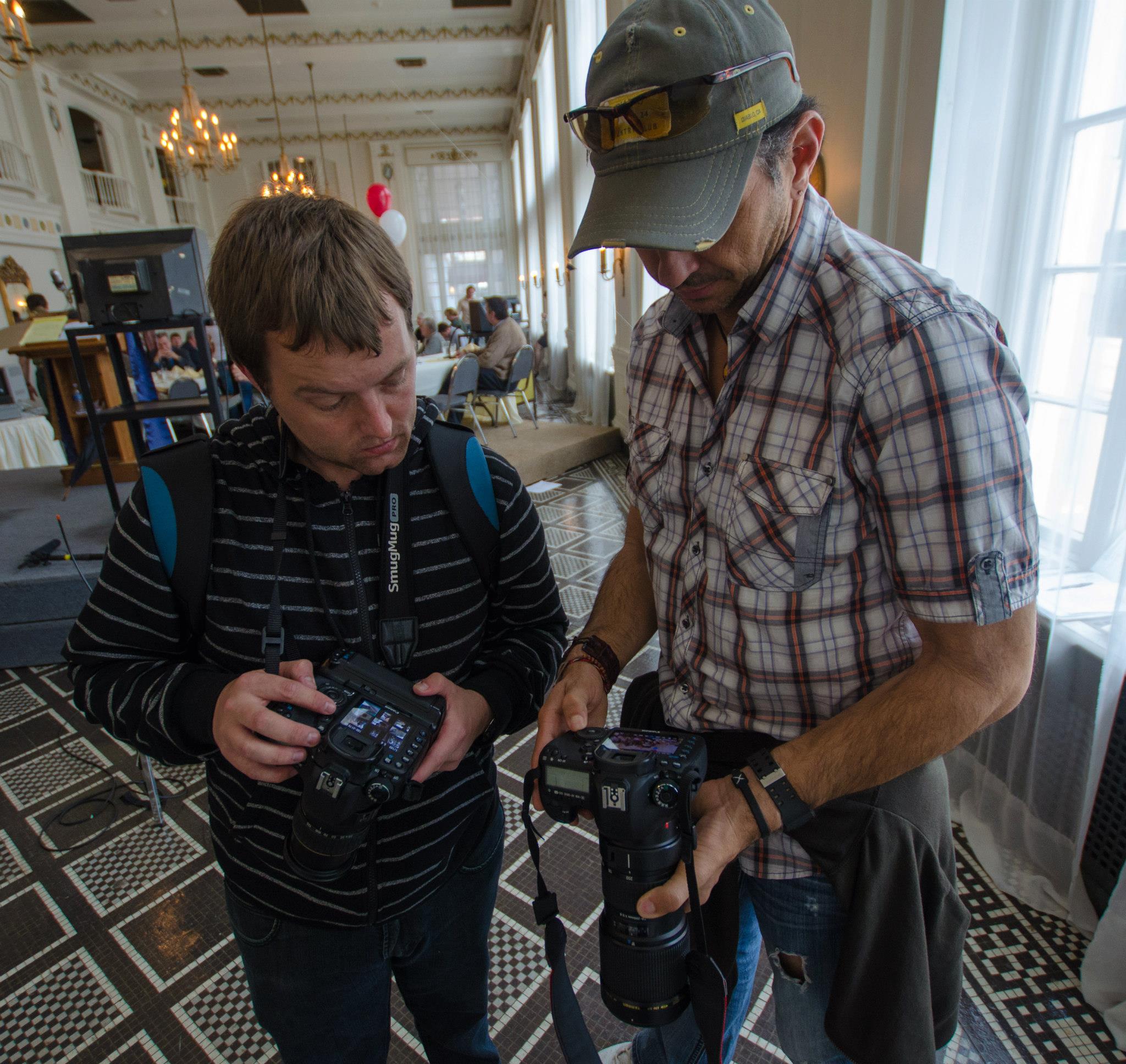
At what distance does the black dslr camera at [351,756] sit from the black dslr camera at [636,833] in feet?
0.49

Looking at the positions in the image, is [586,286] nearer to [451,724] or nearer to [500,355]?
[500,355]

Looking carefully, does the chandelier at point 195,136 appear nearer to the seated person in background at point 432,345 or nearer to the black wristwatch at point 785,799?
the seated person in background at point 432,345

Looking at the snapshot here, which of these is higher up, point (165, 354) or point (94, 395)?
point (165, 354)

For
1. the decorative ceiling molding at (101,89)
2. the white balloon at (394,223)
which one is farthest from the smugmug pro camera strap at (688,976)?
the decorative ceiling molding at (101,89)

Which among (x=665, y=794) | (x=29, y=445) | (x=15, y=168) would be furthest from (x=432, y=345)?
(x=665, y=794)

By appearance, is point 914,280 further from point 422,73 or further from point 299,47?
point 422,73

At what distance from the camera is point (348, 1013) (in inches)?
34.2

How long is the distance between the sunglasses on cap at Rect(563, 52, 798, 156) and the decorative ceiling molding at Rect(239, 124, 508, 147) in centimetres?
1662

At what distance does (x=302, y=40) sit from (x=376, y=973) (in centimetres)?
1175

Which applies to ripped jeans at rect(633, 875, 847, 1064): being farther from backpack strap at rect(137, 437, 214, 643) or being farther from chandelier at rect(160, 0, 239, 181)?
chandelier at rect(160, 0, 239, 181)

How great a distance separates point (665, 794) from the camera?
66 cm

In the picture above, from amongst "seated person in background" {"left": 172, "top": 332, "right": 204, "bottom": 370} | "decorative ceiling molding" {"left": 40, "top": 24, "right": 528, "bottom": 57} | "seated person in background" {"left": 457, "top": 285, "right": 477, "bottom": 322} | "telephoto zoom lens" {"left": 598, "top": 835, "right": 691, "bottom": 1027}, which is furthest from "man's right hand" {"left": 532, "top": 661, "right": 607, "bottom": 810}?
"seated person in background" {"left": 457, "top": 285, "right": 477, "bottom": 322}

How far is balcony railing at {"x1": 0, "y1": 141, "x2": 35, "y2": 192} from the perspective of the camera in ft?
30.0

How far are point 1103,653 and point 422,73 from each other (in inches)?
518
